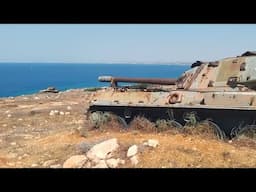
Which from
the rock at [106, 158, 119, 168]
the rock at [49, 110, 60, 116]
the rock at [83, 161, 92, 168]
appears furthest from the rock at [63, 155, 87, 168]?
the rock at [49, 110, 60, 116]

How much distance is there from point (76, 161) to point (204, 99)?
365cm

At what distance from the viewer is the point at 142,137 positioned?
11.7 meters

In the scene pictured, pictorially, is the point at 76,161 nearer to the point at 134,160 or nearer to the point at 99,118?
the point at 134,160

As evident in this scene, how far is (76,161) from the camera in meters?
9.59

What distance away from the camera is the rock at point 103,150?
384 inches

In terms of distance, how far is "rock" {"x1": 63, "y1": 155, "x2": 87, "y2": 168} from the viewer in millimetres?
9414

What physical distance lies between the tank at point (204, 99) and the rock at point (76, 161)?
299cm

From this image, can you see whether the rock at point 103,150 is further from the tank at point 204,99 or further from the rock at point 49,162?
the tank at point 204,99

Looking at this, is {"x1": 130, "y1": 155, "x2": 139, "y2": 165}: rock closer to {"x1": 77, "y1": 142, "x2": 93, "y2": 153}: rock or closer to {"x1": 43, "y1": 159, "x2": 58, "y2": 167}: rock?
{"x1": 77, "y1": 142, "x2": 93, "y2": 153}: rock
